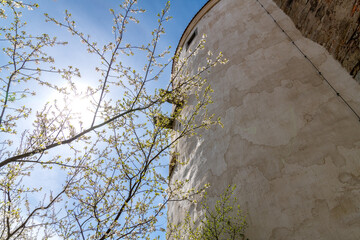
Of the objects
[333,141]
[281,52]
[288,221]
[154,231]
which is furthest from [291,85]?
[154,231]

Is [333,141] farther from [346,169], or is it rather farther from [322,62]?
[322,62]

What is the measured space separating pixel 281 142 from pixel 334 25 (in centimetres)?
228

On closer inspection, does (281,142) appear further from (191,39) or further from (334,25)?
(191,39)

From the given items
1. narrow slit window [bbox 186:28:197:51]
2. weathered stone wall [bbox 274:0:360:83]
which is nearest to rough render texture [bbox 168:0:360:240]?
weathered stone wall [bbox 274:0:360:83]

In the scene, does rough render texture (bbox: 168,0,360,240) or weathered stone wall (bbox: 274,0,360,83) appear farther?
weathered stone wall (bbox: 274,0,360,83)

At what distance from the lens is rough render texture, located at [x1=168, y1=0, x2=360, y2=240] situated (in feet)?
10.1

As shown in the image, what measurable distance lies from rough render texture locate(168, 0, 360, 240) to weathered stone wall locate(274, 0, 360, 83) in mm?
254

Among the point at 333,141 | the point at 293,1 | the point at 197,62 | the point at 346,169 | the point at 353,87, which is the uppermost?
the point at 197,62

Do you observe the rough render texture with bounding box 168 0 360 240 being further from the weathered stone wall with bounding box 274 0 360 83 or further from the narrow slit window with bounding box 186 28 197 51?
the narrow slit window with bounding box 186 28 197 51

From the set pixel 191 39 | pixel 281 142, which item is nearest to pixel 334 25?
pixel 281 142

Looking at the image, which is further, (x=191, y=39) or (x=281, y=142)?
(x=191, y=39)

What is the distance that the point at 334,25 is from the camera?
3.80 metres

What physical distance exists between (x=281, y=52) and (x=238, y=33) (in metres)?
1.96

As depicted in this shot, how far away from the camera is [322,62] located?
446 cm
